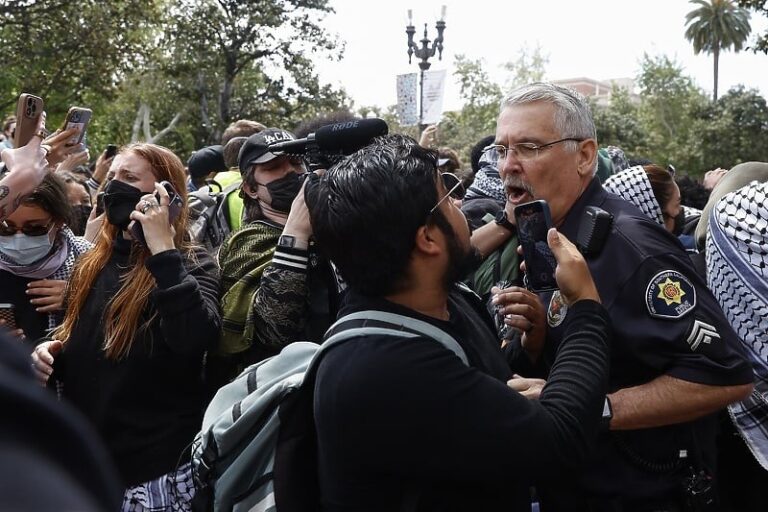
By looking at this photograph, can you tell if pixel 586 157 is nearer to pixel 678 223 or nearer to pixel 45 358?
pixel 45 358

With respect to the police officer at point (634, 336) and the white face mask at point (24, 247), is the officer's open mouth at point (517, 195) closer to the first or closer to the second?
the police officer at point (634, 336)

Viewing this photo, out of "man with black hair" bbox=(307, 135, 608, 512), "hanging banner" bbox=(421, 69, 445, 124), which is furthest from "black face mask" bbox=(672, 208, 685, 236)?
"hanging banner" bbox=(421, 69, 445, 124)

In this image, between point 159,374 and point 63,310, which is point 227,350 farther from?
point 63,310

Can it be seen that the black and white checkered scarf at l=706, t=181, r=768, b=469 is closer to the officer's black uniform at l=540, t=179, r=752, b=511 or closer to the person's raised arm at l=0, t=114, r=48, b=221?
the officer's black uniform at l=540, t=179, r=752, b=511

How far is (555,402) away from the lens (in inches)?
65.8

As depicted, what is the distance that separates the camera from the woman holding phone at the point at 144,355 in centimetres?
266

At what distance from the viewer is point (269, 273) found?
110 inches

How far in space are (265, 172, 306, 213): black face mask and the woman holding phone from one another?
17.5 inches

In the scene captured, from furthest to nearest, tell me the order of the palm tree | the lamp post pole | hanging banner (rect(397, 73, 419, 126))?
the palm tree < the lamp post pole < hanging banner (rect(397, 73, 419, 126))

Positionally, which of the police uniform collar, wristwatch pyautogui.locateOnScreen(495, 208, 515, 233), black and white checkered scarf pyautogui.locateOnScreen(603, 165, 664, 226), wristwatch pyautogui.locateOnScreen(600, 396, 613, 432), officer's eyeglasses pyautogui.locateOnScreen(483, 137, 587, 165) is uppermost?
officer's eyeglasses pyautogui.locateOnScreen(483, 137, 587, 165)

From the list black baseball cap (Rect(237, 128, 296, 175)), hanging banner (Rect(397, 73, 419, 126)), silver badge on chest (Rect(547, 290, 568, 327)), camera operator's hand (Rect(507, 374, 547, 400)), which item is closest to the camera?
camera operator's hand (Rect(507, 374, 547, 400))

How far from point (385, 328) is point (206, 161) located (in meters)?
4.22

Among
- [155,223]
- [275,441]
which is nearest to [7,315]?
[155,223]

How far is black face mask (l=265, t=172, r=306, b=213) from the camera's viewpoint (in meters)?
3.15
